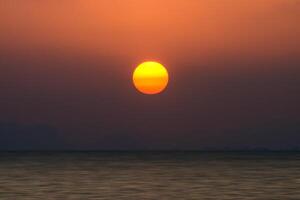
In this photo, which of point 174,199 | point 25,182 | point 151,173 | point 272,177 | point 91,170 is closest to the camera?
point 174,199

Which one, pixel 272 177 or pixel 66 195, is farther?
pixel 272 177

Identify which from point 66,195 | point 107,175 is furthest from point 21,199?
point 107,175

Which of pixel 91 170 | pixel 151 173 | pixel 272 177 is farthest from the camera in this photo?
pixel 91 170

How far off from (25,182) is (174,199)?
9380 millimetres

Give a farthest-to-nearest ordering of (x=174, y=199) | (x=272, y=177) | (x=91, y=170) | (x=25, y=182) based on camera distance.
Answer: (x=91, y=170) < (x=272, y=177) < (x=25, y=182) < (x=174, y=199)

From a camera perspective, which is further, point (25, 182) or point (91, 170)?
point (91, 170)

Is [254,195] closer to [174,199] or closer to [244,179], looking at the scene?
[174,199]

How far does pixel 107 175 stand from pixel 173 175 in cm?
306

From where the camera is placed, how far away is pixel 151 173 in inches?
1655

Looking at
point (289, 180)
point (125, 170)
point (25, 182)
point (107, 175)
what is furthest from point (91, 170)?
point (289, 180)

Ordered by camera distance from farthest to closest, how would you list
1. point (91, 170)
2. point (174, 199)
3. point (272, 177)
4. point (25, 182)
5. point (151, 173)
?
point (91, 170)
point (151, 173)
point (272, 177)
point (25, 182)
point (174, 199)

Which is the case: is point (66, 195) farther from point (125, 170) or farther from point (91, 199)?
point (125, 170)

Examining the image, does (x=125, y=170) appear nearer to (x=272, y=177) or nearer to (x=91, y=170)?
(x=91, y=170)

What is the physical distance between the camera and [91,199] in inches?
1121
